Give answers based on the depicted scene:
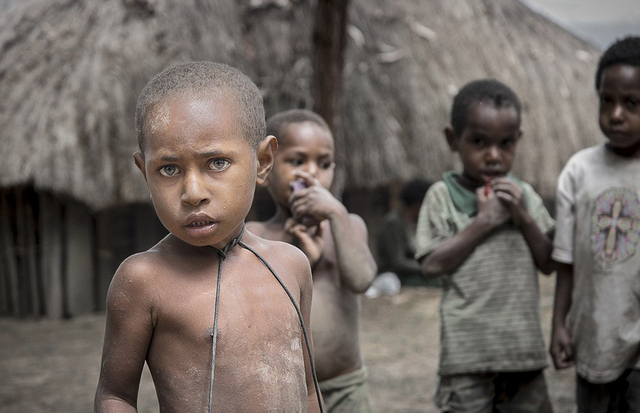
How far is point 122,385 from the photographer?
1.37 m

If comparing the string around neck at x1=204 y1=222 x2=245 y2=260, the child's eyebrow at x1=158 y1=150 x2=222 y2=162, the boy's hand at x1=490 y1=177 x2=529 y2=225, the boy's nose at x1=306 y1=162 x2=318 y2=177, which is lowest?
the boy's hand at x1=490 y1=177 x2=529 y2=225

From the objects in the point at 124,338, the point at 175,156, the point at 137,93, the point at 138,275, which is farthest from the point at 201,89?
the point at 137,93

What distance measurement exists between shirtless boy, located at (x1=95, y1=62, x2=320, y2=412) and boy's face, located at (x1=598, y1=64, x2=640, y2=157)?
1.40m

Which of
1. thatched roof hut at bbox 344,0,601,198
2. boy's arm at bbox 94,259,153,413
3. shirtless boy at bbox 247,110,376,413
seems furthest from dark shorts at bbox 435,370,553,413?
thatched roof hut at bbox 344,0,601,198

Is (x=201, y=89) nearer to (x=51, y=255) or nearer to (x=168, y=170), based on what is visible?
(x=168, y=170)

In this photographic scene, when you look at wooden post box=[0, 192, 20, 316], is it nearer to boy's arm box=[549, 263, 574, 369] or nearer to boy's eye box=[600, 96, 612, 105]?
boy's arm box=[549, 263, 574, 369]

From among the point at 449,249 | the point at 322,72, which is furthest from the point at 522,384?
the point at 322,72

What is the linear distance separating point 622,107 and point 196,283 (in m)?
1.62

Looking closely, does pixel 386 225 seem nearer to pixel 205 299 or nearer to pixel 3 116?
pixel 3 116

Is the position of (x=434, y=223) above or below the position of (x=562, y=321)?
above

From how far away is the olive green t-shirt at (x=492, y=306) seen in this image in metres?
2.40

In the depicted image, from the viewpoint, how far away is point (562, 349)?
243cm

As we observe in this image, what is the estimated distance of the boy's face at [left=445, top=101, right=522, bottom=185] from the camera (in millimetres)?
2428

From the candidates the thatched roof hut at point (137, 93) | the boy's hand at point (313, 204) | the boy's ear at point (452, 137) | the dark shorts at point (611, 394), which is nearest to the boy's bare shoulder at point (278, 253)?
the boy's hand at point (313, 204)
